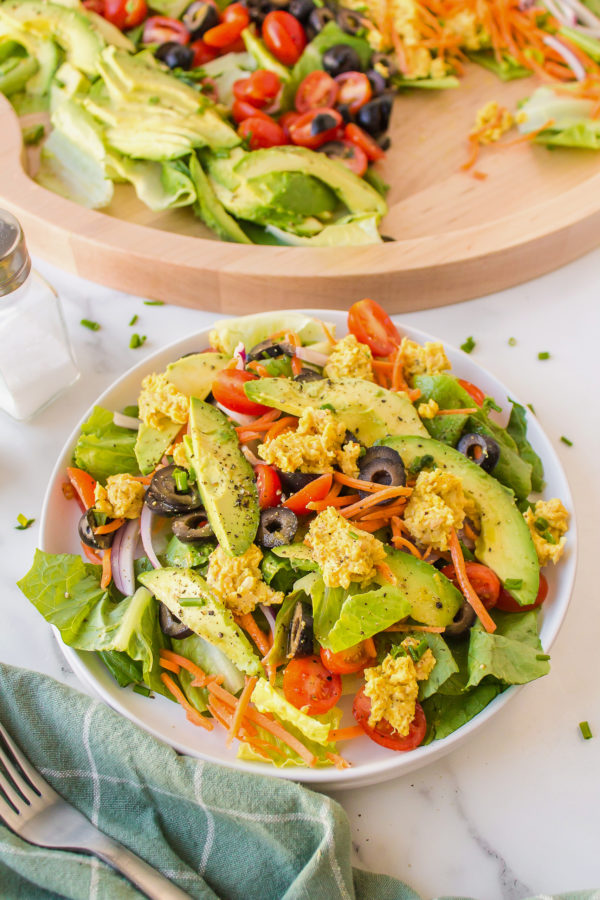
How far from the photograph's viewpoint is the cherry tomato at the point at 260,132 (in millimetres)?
3477

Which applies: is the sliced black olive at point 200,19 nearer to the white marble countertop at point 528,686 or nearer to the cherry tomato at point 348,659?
the white marble countertop at point 528,686

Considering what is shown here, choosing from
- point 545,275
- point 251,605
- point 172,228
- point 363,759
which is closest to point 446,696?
point 363,759

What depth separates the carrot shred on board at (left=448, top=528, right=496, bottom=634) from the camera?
2.02m

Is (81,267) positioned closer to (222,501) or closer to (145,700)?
(222,501)

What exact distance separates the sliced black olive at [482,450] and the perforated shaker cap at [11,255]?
1.31 metres

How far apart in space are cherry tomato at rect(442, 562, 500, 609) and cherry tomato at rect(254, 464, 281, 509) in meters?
0.46

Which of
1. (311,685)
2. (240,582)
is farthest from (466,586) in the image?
(240,582)

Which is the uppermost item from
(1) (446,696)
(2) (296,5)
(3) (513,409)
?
(2) (296,5)

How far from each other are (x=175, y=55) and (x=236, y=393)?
2137 millimetres

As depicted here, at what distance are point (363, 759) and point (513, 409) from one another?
1.10 meters

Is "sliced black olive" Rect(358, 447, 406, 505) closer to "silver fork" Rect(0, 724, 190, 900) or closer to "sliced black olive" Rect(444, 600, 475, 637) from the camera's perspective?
"sliced black olive" Rect(444, 600, 475, 637)

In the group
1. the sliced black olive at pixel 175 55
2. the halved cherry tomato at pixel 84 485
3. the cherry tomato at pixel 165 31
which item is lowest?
the halved cherry tomato at pixel 84 485

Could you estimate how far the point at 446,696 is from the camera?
1.98 meters

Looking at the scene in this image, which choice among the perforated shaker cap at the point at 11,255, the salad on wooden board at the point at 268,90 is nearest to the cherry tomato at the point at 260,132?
the salad on wooden board at the point at 268,90
